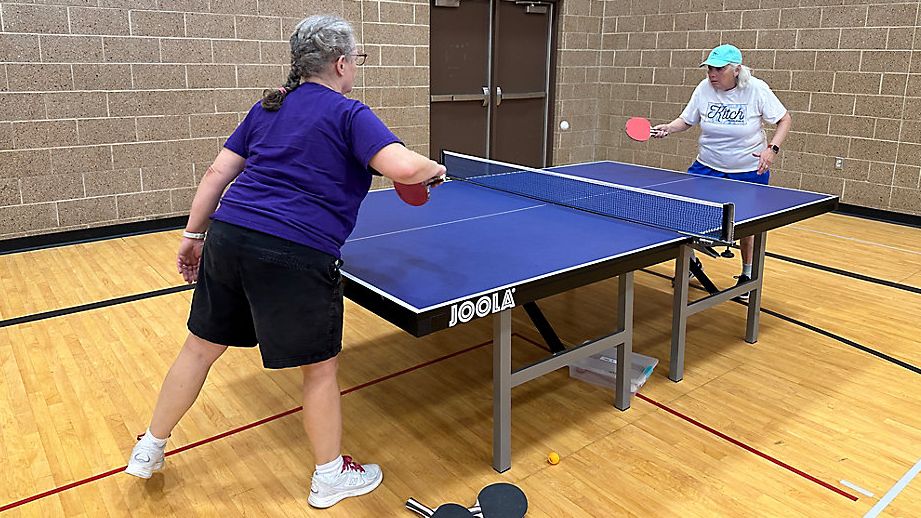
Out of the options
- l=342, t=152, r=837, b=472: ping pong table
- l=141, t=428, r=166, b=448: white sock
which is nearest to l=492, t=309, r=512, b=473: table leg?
l=342, t=152, r=837, b=472: ping pong table

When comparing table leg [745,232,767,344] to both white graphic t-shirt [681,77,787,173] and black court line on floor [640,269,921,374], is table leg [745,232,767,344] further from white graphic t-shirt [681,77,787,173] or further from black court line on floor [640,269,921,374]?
white graphic t-shirt [681,77,787,173]

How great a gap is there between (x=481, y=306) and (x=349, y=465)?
29.1 inches

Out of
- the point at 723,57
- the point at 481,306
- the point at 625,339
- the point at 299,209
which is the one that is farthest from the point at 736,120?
the point at 299,209

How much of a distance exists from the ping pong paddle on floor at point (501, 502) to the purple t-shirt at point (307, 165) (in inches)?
36.0

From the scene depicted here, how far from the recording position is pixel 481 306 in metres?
2.14

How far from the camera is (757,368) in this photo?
334cm

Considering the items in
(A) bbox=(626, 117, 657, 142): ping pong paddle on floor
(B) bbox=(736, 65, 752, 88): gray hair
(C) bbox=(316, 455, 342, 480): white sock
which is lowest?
(C) bbox=(316, 455, 342, 480): white sock

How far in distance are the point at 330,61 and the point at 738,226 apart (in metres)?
1.87

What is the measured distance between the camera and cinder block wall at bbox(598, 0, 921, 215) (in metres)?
6.16

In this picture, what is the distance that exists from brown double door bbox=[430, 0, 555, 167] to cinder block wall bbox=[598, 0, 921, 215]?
1.26 metres

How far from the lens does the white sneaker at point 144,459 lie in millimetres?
2307

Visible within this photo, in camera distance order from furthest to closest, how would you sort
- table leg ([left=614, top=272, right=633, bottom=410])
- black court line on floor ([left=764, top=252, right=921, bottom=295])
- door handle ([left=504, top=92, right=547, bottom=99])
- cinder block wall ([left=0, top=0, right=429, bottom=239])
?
door handle ([left=504, top=92, right=547, bottom=99]), cinder block wall ([left=0, top=0, right=429, bottom=239]), black court line on floor ([left=764, top=252, right=921, bottom=295]), table leg ([left=614, top=272, right=633, bottom=410])

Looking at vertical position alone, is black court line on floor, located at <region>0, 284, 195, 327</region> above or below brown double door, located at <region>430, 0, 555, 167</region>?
below

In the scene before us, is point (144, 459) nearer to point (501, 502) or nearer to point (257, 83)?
point (501, 502)
